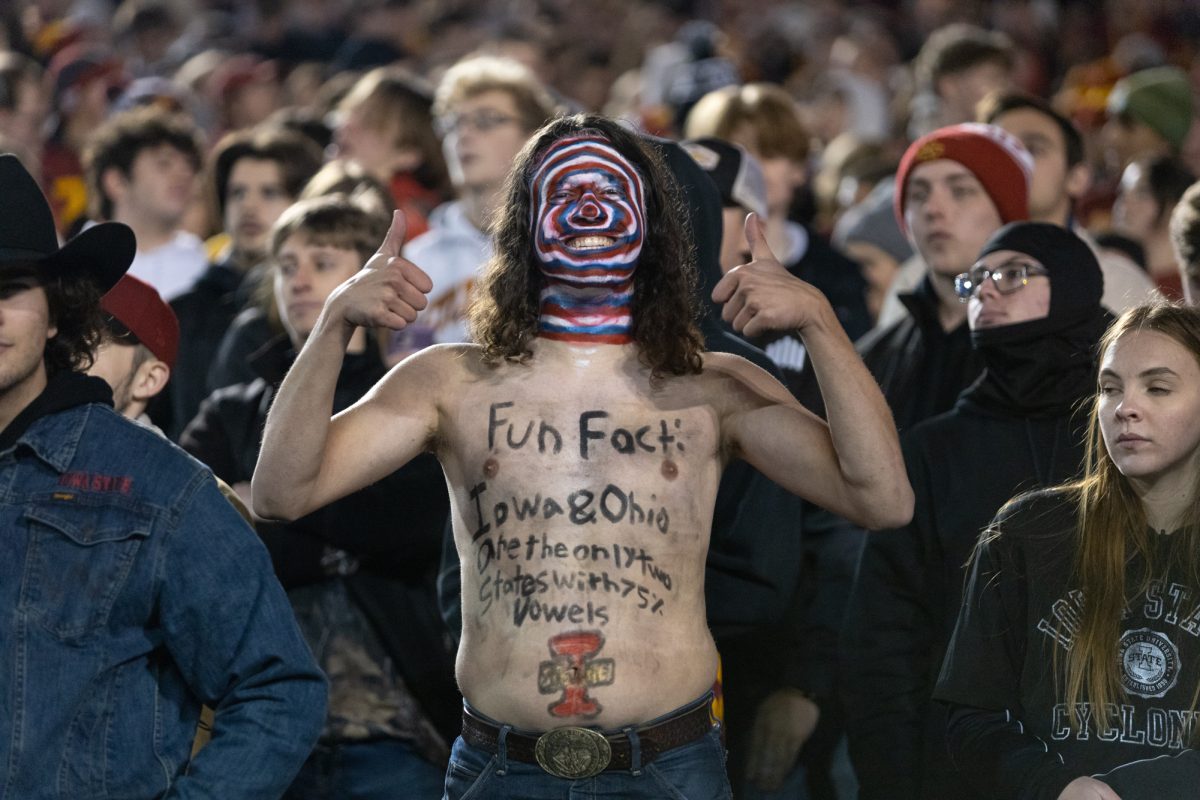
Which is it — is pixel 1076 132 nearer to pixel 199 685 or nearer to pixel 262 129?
pixel 262 129

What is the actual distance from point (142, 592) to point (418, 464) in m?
1.73

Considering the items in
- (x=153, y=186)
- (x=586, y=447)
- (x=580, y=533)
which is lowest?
(x=580, y=533)

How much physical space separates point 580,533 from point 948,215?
2627 mm

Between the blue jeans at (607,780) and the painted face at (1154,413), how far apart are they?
108 centimetres

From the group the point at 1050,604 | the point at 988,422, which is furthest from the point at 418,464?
the point at 1050,604

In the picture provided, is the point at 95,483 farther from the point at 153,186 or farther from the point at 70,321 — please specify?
the point at 153,186

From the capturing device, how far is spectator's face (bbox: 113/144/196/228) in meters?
7.83

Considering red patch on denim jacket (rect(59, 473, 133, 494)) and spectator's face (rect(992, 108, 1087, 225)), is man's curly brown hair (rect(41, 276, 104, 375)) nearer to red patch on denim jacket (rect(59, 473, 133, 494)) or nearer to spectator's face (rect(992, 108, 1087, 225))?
red patch on denim jacket (rect(59, 473, 133, 494))

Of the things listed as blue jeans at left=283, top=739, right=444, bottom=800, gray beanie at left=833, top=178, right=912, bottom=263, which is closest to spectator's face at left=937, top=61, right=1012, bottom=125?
gray beanie at left=833, top=178, right=912, bottom=263

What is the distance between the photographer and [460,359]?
3.86m

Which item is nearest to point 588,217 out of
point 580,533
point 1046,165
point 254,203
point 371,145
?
point 580,533

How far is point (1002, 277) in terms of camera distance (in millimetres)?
4895

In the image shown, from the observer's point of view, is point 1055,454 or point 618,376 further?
point 1055,454

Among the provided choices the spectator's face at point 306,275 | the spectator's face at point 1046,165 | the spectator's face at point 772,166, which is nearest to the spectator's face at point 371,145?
the spectator's face at point 772,166
